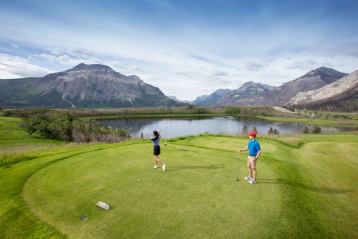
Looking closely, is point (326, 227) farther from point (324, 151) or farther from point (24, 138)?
point (24, 138)

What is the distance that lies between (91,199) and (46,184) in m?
3.60

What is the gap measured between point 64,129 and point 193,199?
6019 cm

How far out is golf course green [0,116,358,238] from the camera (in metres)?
7.37

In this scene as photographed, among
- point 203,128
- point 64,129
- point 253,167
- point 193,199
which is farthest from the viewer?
point 203,128

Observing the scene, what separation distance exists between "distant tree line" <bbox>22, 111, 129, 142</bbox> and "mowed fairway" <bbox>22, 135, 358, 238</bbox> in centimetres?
4698

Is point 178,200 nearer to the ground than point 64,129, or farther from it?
farther from it

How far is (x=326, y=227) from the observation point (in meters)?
7.77

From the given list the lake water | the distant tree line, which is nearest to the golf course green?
the distant tree line

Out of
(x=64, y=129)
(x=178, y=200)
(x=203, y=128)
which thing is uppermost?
(x=178, y=200)

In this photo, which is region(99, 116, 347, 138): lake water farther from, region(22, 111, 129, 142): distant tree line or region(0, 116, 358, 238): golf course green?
region(0, 116, 358, 238): golf course green

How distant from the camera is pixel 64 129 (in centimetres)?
6128

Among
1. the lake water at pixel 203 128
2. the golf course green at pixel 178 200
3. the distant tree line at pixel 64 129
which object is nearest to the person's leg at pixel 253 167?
the golf course green at pixel 178 200

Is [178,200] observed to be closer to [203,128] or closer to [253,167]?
[253,167]

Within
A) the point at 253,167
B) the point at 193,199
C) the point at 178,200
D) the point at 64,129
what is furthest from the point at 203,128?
the point at 178,200
